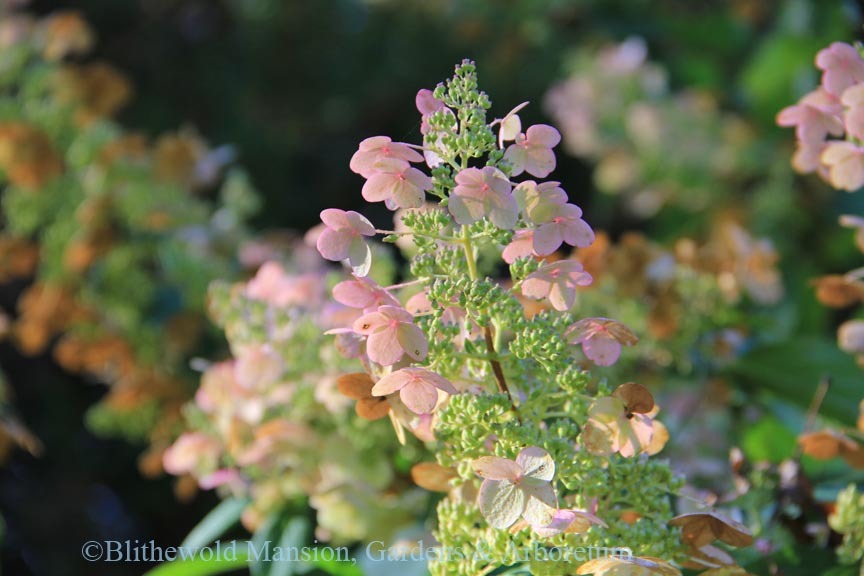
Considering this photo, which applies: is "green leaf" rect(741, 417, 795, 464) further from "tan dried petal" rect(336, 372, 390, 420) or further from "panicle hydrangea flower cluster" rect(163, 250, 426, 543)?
"tan dried petal" rect(336, 372, 390, 420)

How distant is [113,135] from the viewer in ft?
3.54

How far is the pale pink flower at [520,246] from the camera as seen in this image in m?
0.40

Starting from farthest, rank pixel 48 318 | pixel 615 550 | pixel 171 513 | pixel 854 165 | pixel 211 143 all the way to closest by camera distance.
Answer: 1. pixel 211 143
2. pixel 171 513
3. pixel 48 318
4. pixel 854 165
5. pixel 615 550

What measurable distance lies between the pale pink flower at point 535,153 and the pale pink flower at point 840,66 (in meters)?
0.17

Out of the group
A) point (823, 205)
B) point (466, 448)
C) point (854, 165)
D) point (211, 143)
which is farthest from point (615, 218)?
point (466, 448)

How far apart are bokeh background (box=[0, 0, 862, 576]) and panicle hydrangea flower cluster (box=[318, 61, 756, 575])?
101cm

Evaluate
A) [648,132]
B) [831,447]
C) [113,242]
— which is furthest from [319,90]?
[831,447]

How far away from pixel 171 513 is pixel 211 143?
0.75 metres

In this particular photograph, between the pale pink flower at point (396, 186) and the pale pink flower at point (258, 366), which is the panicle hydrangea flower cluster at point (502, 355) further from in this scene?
the pale pink flower at point (258, 366)

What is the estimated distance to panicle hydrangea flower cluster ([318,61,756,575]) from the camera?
1.21 ft

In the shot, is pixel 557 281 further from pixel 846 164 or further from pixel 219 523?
pixel 219 523

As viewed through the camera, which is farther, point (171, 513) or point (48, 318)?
point (171, 513)

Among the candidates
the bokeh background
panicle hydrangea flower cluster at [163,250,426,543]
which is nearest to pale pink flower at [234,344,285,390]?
panicle hydrangea flower cluster at [163,250,426,543]

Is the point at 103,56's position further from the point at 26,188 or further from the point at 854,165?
the point at 854,165
